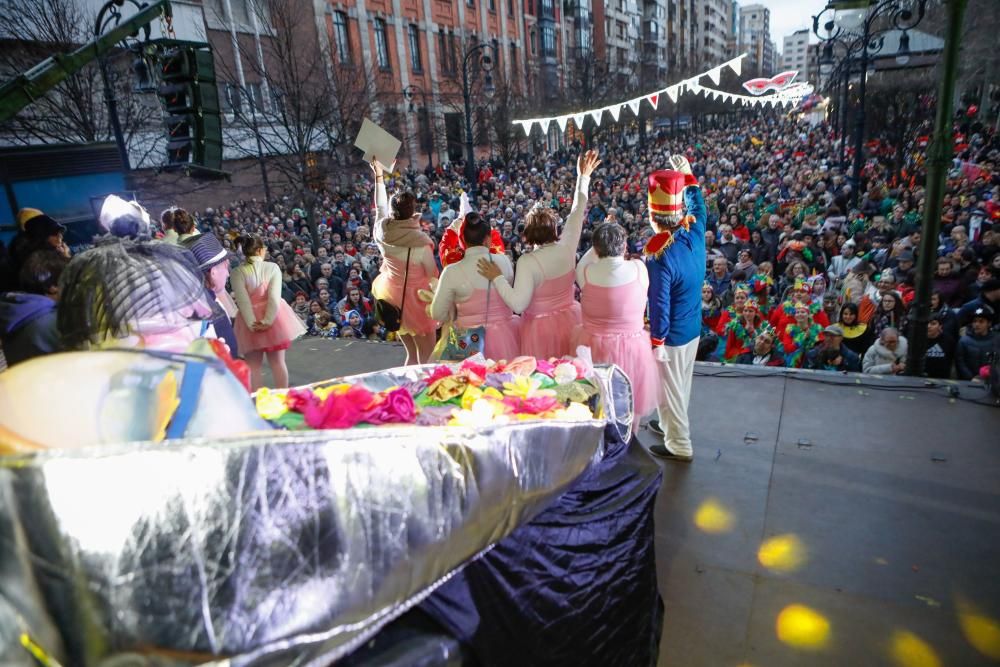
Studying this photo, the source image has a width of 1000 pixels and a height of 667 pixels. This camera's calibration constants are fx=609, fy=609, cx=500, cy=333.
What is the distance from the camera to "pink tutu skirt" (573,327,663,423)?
3.71 meters

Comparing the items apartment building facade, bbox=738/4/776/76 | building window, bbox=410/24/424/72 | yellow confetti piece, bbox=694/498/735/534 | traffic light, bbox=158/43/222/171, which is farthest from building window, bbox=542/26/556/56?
apartment building facade, bbox=738/4/776/76

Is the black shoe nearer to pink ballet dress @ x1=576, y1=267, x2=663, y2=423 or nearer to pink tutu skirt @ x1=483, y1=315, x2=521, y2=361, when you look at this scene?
pink ballet dress @ x1=576, y1=267, x2=663, y2=423

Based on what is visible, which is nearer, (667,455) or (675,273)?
(675,273)

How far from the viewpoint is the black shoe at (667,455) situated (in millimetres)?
4102

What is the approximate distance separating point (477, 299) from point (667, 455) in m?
1.68

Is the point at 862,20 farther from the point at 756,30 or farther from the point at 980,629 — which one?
the point at 756,30

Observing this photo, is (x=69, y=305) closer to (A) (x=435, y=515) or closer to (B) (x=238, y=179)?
(A) (x=435, y=515)

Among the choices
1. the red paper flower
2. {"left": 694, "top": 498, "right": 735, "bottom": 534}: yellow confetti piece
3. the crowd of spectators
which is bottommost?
{"left": 694, "top": 498, "right": 735, "bottom": 534}: yellow confetti piece

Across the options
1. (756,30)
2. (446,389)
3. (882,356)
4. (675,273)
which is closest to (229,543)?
(446,389)

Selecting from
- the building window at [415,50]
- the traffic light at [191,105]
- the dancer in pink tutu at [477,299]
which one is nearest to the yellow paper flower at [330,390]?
the dancer in pink tutu at [477,299]

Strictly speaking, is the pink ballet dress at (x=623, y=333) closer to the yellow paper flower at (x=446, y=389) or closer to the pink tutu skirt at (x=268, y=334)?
the yellow paper flower at (x=446, y=389)

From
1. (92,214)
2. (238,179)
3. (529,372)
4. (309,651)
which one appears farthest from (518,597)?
(238,179)

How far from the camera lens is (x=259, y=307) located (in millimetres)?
4941

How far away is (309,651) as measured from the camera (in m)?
1.36
